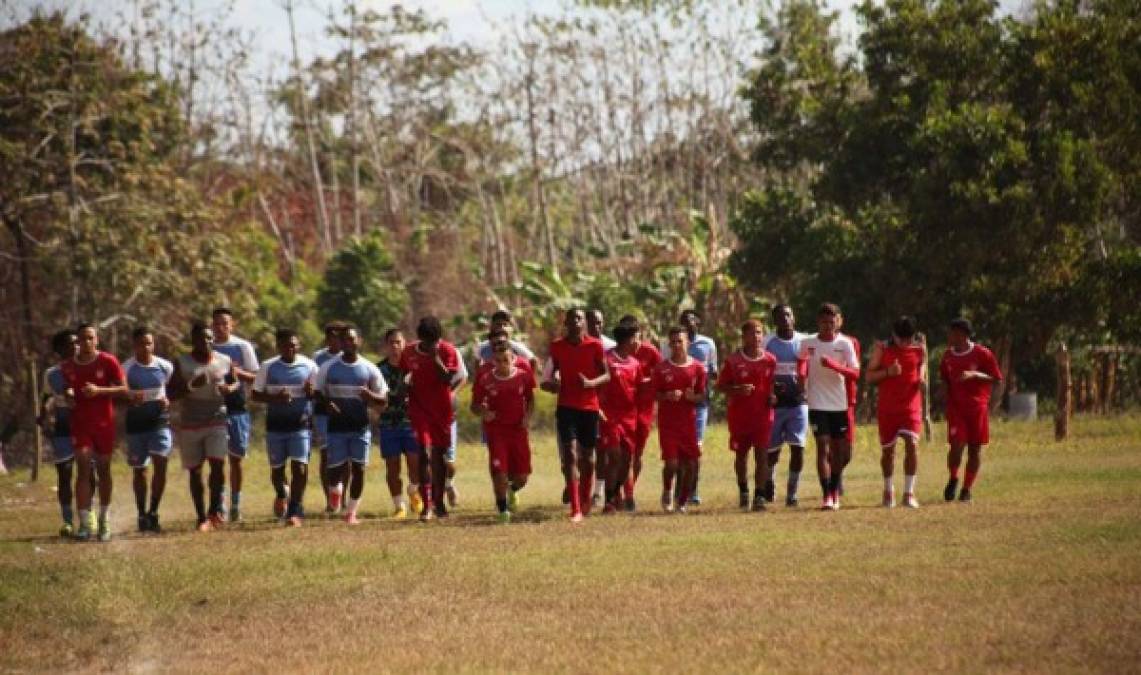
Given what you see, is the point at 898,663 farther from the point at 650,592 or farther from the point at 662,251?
the point at 662,251

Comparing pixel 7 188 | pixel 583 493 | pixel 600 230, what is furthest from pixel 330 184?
pixel 583 493

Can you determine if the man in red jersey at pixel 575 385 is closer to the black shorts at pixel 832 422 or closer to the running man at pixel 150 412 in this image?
the black shorts at pixel 832 422

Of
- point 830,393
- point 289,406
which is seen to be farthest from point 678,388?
point 289,406

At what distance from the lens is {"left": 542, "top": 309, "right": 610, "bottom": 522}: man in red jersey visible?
19594 mm

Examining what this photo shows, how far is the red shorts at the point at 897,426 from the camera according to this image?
19.9 metres

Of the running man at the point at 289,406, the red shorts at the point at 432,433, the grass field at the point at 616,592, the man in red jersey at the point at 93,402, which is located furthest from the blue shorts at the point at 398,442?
the man in red jersey at the point at 93,402

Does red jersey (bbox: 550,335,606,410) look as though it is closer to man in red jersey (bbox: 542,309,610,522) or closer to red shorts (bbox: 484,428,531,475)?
man in red jersey (bbox: 542,309,610,522)

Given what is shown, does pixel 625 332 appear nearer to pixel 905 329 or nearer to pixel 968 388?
pixel 905 329

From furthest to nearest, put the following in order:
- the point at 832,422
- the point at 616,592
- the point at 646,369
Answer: the point at 646,369 → the point at 832,422 → the point at 616,592

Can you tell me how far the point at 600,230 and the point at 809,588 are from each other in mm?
45134

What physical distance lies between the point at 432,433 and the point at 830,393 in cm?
406

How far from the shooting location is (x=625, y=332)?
66.0 feet

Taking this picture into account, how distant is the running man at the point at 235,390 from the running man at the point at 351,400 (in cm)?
82

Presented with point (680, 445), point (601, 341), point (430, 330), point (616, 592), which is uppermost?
point (430, 330)
